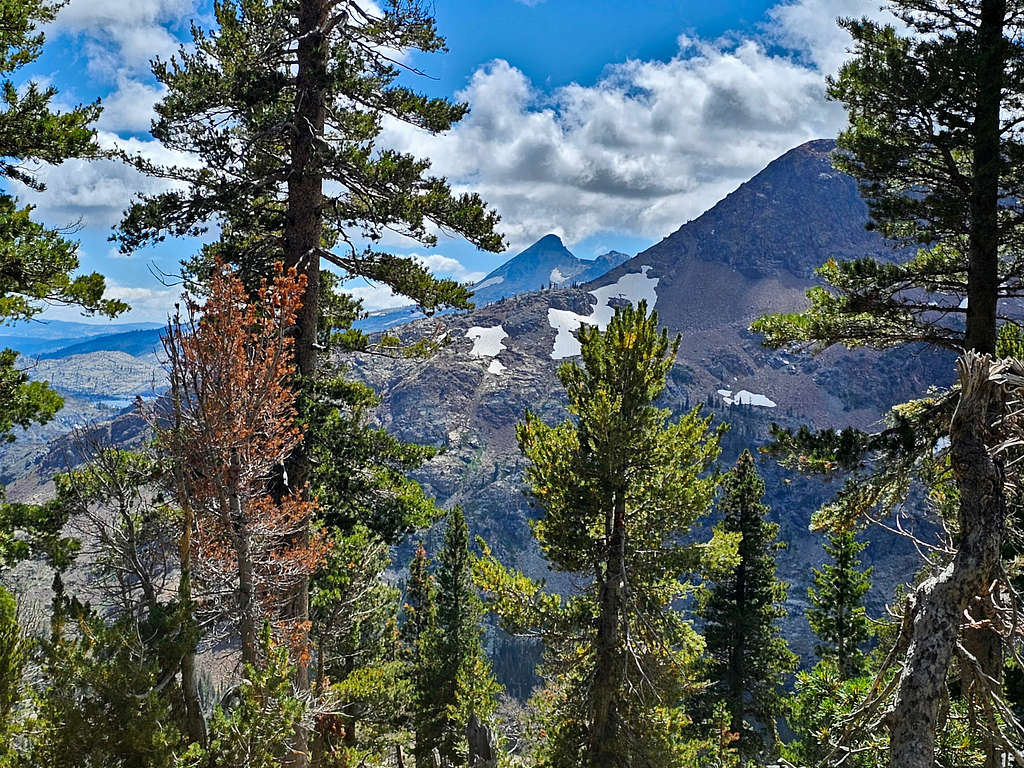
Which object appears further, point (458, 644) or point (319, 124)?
point (458, 644)

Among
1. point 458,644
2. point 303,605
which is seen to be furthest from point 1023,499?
point 458,644

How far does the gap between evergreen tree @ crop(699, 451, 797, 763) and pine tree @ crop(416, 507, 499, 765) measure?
8.36 meters

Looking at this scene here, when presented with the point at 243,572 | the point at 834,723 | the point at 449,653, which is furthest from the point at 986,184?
the point at 449,653

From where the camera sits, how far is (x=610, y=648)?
12.0m

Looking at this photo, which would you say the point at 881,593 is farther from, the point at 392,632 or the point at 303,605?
the point at 303,605

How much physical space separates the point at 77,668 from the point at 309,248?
6.70 metres

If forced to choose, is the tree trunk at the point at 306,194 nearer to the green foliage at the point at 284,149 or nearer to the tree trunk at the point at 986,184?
the green foliage at the point at 284,149

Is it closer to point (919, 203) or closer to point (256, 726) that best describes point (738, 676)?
point (919, 203)

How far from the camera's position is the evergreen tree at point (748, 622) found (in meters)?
21.0

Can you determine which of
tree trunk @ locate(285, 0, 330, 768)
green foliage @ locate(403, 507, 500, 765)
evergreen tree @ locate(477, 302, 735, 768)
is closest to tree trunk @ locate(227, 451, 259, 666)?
tree trunk @ locate(285, 0, 330, 768)

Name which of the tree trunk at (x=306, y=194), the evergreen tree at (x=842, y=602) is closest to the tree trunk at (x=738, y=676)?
the evergreen tree at (x=842, y=602)

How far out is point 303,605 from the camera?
32.2 ft

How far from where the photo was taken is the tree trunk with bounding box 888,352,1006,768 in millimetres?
2516

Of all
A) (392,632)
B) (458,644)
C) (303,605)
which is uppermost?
(303,605)
